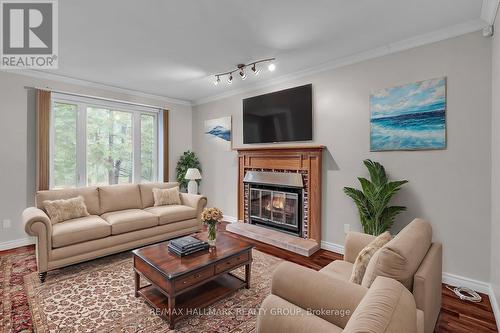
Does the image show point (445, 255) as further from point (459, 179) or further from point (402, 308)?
point (402, 308)

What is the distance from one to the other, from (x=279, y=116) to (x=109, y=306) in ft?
11.0

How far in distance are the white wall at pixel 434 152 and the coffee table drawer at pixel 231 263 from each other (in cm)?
160

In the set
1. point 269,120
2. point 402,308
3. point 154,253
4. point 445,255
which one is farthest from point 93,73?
point 445,255

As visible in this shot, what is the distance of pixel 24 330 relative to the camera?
6.26 feet

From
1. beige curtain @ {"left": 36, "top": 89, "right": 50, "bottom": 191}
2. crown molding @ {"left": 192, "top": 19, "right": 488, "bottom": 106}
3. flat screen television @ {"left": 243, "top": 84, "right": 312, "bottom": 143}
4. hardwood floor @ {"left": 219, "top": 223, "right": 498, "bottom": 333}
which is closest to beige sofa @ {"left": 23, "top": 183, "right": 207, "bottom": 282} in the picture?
beige curtain @ {"left": 36, "top": 89, "right": 50, "bottom": 191}

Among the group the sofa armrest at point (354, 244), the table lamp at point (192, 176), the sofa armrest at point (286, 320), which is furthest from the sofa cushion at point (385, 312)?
the table lamp at point (192, 176)

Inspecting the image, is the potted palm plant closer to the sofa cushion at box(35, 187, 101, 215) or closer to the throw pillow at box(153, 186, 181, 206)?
the throw pillow at box(153, 186, 181, 206)

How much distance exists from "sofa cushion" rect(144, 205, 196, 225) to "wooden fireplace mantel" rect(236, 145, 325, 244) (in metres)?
1.36

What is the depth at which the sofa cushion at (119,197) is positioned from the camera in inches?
149

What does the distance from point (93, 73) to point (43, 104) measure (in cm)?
89

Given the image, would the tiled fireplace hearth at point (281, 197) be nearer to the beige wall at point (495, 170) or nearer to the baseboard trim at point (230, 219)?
the baseboard trim at point (230, 219)

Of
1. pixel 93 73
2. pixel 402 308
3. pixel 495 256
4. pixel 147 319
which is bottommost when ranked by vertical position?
pixel 147 319

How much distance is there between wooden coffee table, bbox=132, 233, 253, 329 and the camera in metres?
1.99

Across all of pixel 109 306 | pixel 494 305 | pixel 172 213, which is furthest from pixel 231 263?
pixel 494 305
